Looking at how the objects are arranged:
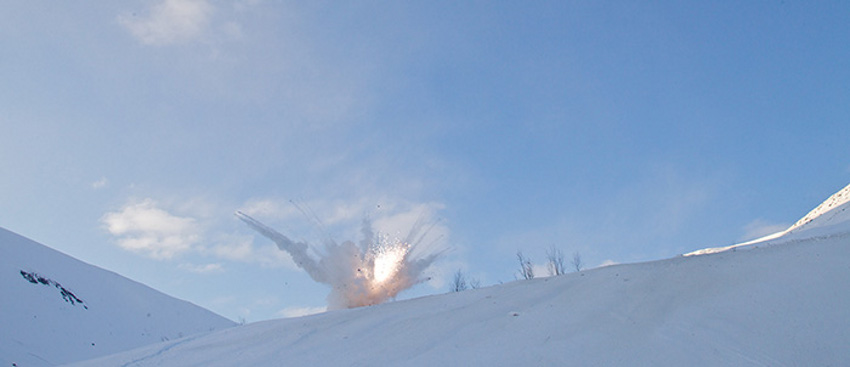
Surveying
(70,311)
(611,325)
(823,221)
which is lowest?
(611,325)

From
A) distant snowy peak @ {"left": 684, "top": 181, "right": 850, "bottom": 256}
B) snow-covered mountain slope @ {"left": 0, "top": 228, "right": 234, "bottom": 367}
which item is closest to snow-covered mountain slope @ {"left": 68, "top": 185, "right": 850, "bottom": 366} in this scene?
distant snowy peak @ {"left": 684, "top": 181, "right": 850, "bottom": 256}

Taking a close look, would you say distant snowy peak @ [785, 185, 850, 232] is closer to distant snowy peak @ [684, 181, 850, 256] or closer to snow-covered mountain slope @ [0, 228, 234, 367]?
distant snowy peak @ [684, 181, 850, 256]

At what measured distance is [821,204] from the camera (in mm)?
40156

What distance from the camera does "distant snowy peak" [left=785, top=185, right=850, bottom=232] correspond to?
28.3 m

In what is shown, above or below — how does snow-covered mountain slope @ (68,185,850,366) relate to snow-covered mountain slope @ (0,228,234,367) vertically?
below

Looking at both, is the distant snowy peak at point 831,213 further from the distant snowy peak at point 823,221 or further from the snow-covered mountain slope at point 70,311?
the snow-covered mountain slope at point 70,311

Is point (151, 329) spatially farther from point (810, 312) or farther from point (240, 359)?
point (810, 312)

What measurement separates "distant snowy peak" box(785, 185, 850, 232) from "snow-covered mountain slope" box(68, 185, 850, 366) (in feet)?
83.2

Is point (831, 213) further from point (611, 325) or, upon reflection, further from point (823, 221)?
point (611, 325)

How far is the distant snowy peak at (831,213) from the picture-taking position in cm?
2834

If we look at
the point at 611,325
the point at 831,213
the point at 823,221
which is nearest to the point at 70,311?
the point at 611,325

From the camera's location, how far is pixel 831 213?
1236 inches

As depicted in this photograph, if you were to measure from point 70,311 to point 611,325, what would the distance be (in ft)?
96.2

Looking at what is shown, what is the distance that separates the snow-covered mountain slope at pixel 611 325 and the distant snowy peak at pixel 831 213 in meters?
25.4
